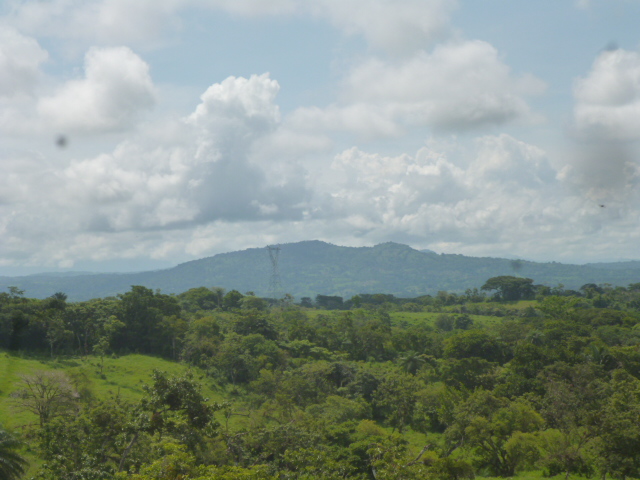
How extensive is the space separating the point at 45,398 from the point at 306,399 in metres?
24.8

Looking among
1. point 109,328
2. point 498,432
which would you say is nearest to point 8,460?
point 498,432

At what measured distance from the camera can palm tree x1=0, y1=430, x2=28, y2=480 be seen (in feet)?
81.6

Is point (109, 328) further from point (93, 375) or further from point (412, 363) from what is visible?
point (412, 363)

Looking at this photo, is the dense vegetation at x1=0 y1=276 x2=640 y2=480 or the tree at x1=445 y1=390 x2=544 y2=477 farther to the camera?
the tree at x1=445 y1=390 x2=544 y2=477

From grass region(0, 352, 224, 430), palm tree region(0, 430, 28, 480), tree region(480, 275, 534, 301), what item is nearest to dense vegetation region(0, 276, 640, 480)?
palm tree region(0, 430, 28, 480)

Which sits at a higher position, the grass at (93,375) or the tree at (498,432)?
the grass at (93,375)

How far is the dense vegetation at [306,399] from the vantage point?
24.5 metres

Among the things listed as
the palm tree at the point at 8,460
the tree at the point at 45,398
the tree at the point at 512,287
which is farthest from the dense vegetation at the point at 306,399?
the tree at the point at 512,287

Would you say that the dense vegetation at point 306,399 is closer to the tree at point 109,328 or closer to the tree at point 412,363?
the tree at point 412,363

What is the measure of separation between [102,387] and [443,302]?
132 m

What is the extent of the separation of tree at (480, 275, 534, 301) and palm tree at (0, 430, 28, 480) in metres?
141

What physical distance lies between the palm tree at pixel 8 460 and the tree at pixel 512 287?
141 m

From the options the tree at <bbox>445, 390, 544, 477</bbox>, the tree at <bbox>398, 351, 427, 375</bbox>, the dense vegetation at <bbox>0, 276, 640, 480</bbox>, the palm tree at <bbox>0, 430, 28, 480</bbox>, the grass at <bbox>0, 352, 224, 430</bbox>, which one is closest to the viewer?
the dense vegetation at <bbox>0, 276, 640, 480</bbox>

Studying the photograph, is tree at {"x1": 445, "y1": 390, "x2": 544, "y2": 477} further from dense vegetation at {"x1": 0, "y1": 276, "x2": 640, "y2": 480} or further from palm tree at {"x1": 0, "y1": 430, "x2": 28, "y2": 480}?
palm tree at {"x1": 0, "y1": 430, "x2": 28, "y2": 480}
